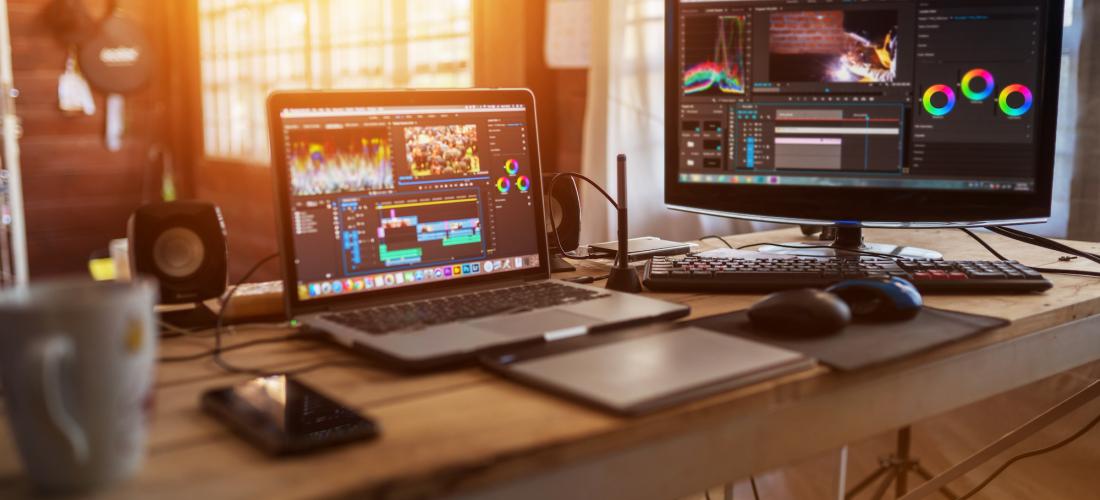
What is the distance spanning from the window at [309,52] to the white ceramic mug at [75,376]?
2.55 m

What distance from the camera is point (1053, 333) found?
1.10m

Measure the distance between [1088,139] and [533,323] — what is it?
61.0 inches

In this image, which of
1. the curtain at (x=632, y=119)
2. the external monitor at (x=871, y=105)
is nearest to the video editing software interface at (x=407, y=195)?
the external monitor at (x=871, y=105)

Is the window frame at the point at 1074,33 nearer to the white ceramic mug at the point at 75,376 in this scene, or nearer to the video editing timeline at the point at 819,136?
the video editing timeline at the point at 819,136

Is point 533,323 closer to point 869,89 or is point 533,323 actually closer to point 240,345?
point 240,345

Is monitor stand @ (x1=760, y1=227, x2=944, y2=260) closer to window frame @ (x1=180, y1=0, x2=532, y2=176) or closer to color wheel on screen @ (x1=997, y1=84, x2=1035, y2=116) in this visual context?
color wheel on screen @ (x1=997, y1=84, x2=1035, y2=116)

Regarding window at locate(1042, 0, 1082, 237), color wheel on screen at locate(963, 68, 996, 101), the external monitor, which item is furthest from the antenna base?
window at locate(1042, 0, 1082, 237)

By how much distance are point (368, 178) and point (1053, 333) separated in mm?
824

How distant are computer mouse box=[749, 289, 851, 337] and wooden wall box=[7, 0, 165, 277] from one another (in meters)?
4.92

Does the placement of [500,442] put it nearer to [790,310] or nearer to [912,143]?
[790,310]

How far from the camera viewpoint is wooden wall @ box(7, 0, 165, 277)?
4.86 metres

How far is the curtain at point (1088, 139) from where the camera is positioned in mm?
1916

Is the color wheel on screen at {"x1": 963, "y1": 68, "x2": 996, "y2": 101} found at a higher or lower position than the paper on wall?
lower

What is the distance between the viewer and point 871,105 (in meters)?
1.36
